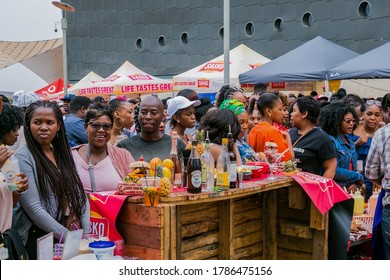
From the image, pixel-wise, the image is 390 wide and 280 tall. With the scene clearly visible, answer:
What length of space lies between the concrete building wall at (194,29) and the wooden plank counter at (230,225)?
41.6 feet

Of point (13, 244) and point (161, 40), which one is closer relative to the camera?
point (13, 244)

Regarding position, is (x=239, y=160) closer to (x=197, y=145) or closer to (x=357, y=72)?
(x=197, y=145)

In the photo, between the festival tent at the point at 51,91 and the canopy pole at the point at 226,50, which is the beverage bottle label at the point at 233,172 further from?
the festival tent at the point at 51,91

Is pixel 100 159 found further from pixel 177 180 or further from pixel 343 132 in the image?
pixel 343 132

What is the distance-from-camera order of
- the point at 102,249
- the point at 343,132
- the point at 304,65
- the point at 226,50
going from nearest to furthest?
1. the point at 102,249
2. the point at 343,132
3. the point at 304,65
4. the point at 226,50

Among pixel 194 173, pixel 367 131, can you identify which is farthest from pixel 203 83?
pixel 194 173

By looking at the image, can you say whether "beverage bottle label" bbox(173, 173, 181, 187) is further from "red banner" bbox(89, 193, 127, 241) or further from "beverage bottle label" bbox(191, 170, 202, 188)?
"red banner" bbox(89, 193, 127, 241)

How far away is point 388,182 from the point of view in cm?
518

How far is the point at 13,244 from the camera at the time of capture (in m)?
3.68

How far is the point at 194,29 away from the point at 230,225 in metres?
19.0

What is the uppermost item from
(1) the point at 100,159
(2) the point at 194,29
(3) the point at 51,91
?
(2) the point at 194,29

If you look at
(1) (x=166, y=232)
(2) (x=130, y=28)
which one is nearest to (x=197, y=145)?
(1) (x=166, y=232)

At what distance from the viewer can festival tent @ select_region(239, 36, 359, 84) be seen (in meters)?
11.9

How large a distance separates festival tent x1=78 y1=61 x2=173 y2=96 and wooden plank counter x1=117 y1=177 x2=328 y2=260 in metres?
10.8
